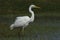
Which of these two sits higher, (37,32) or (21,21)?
(21,21)

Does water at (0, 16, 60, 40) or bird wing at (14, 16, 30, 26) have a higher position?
bird wing at (14, 16, 30, 26)

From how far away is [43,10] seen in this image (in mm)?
23750

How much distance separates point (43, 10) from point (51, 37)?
1095 cm

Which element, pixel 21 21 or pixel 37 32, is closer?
pixel 21 21

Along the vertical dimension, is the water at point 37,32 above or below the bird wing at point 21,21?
below

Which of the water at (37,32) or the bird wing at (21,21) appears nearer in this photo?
the water at (37,32)

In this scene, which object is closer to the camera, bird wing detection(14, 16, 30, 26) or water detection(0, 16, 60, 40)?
water detection(0, 16, 60, 40)

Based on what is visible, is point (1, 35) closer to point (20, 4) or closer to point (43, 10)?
point (43, 10)

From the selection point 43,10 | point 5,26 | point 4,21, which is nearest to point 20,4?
point 43,10

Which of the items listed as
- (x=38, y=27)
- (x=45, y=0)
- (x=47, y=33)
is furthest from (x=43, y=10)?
(x=47, y=33)

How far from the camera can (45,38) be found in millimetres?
12773

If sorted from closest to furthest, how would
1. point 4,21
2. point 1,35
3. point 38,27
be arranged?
point 1,35 < point 38,27 < point 4,21

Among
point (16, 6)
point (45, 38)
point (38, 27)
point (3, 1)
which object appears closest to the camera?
point (45, 38)

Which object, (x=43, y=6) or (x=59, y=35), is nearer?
(x=59, y=35)
